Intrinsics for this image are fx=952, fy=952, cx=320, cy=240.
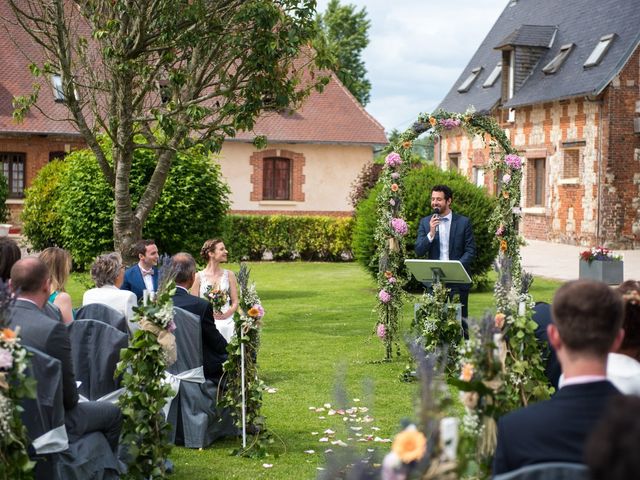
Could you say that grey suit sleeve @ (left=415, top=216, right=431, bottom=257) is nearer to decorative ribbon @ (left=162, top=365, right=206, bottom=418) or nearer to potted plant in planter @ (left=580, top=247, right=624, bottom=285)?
decorative ribbon @ (left=162, top=365, right=206, bottom=418)

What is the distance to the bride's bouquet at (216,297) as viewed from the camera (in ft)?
30.5

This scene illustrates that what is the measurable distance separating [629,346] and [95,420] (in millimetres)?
2900

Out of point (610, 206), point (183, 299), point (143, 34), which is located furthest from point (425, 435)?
point (610, 206)

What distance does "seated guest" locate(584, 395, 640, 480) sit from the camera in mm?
1772

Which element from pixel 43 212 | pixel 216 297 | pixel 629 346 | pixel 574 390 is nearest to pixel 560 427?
pixel 574 390

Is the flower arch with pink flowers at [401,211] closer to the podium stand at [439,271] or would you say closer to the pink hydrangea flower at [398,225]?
the pink hydrangea flower at [398,225]

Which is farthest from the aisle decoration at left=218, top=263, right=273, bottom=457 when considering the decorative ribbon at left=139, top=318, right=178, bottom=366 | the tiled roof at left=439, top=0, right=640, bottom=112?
the tiled roof at left=439, top=0, right=640, bottom=112

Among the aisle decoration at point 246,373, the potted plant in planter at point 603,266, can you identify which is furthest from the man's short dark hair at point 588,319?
the potted plant in planter at point 603,266

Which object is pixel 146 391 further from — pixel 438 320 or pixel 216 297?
pixel 438 320

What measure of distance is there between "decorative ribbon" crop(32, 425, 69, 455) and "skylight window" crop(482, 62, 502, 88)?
30.9m

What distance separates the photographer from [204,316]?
23.1ft

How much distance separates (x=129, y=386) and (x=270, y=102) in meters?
6.82

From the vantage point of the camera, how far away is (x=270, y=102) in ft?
38.6

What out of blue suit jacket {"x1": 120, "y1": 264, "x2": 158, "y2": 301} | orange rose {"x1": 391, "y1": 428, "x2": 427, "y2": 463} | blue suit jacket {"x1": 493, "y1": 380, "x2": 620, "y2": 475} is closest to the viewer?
orange rose {"x1": 391, "y1": 428, "x2": 427, "y2": 463}
